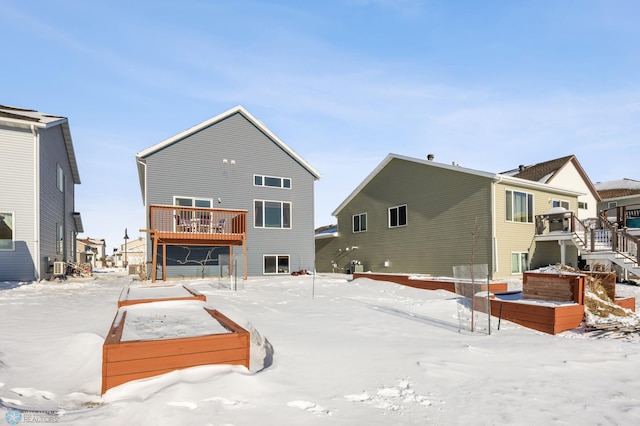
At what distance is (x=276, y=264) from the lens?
1936cm

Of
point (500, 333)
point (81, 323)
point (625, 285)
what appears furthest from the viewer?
point (625, 285)

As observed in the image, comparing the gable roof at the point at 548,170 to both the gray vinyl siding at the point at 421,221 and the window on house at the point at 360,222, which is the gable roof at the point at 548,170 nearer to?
Answer: the gray vinyl siding at the point at 421,221

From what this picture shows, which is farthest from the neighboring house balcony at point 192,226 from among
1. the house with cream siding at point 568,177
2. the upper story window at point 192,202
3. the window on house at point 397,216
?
the house with cream siding at point 568,177

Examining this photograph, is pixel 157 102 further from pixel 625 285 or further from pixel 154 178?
pixel 625 285

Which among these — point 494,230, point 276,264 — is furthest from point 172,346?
point 494,230

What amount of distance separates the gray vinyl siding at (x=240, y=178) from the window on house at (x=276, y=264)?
9.3 inches

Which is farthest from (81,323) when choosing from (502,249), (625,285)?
(625,285)

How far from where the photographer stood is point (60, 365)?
4.98 meters

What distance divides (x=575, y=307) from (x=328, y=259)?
19474 millimetres

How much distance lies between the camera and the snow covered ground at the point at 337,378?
3469 millimetres

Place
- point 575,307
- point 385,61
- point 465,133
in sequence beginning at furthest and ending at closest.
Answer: point 465,133
point 385,61
point 575,307

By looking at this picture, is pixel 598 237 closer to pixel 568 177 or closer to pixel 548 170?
pixel 548 170

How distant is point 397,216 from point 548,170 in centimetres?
1169

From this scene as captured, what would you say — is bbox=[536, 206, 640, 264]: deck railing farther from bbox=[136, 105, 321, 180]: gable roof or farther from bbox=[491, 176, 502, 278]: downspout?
bbox=[136, 105, 321, 180]: gable roof
